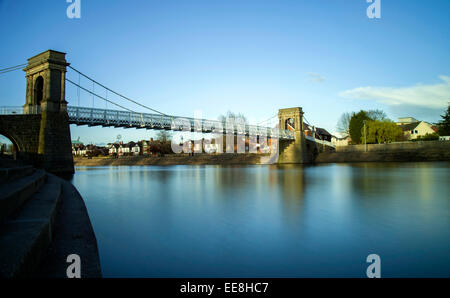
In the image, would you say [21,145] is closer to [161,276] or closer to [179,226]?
[179,226]

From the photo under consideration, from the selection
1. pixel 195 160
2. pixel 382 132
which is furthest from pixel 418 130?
pixel 195 160

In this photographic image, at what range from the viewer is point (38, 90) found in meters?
25.9

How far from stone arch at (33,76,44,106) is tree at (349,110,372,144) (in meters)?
57.1

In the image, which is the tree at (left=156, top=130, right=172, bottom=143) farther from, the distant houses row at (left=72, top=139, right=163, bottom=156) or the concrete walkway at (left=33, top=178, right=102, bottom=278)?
the concrete walkway at (left=33, top=178, right=102, bottom=278)

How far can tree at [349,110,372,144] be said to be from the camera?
59938mm

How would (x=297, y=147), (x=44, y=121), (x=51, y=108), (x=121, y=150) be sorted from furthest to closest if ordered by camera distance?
(x=121, y=150) < (x=297, y=147) < (x=51, y=108) < (x=44, y=121)

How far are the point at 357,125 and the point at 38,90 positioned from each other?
5787 centimetres

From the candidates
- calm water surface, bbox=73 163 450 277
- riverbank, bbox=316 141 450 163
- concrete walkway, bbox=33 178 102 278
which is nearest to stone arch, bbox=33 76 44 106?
calm water surface, bbox=73 163 450 277

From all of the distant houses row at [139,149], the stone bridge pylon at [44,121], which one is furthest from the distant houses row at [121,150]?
the stone bridge pylon at [44,121]

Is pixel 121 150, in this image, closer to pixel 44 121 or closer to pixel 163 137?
pixel 163 137

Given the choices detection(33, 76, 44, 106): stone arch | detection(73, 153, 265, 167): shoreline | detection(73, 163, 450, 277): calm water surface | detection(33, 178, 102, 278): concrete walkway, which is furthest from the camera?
detection(73, 153, 265, 167): shoreline

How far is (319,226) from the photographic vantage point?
488 cm
